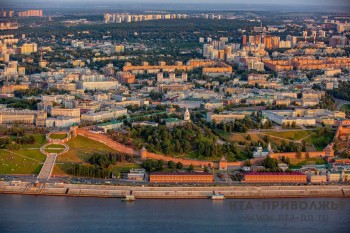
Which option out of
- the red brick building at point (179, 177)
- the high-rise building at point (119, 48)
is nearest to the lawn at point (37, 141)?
the red brick building at point (179, 177)

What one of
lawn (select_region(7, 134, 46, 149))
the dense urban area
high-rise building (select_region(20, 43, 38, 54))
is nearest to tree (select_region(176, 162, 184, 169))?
the dense urban area

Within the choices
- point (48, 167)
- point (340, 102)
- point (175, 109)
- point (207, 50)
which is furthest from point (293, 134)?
point (207, 50)

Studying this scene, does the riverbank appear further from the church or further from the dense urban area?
the church

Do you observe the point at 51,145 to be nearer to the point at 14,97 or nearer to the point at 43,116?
the point at 43,116

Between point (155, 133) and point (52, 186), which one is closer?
point (52, 186)

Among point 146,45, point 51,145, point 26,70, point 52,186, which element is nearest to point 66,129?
point 51,145

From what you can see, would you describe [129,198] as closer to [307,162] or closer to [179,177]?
[179,177]

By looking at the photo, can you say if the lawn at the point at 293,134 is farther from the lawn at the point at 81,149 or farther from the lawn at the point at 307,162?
the lawn at the point at 81,149
